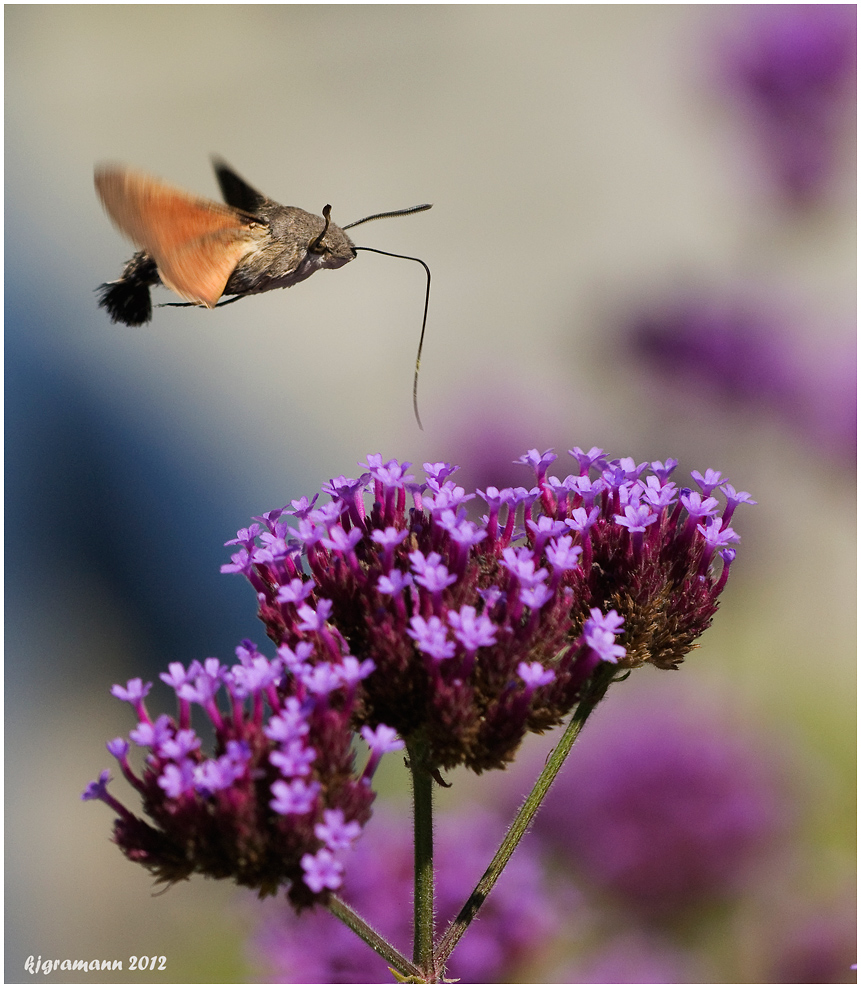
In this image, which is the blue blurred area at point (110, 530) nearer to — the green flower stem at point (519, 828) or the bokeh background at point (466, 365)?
the bokeh background at point (466, 365)

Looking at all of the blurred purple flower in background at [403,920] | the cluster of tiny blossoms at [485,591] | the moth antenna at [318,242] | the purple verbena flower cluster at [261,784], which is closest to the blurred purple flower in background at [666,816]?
the blurred purple flower in background at [403,920]

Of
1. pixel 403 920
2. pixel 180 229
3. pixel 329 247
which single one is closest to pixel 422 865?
pixel 403 920

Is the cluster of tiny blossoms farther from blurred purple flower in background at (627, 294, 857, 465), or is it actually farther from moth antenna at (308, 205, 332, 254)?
blurred purple flower in background at (627, 294, 857, 465)

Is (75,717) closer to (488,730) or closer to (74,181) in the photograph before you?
(74,181)

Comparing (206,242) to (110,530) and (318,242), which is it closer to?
(318,242)

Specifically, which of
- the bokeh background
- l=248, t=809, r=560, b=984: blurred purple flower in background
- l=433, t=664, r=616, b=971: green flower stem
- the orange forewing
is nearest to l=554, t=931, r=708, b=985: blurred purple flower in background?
the bokeh background

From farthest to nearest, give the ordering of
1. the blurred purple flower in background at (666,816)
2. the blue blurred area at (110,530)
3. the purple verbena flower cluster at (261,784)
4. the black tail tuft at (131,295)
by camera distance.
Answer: the blue blurred area at (110,530), the blurred purple flower in background at (666,816), the black tail tuft at (131,295), the purple verbena flower cluster at (261,784)
